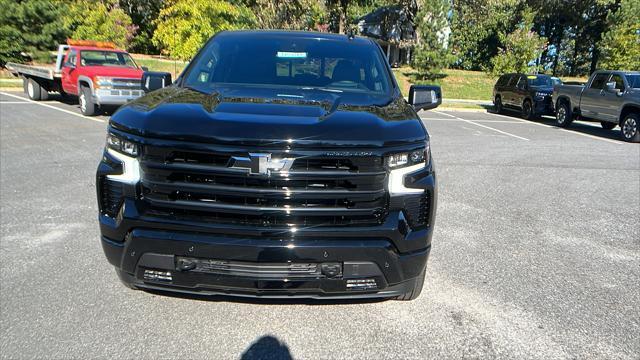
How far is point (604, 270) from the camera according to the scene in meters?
4.36

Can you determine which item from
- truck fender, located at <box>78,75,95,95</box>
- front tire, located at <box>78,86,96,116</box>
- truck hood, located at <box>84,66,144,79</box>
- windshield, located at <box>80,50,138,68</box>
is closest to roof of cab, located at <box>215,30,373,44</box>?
truck hood, located at <box>84,66,144,79</box>

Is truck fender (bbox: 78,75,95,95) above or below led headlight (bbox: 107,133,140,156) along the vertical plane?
below

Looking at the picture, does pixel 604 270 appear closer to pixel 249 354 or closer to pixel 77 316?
pixel 249 354

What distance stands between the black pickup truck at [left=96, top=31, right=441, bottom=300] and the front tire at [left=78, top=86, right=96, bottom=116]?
11.8m

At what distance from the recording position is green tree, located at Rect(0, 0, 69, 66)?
78.1ft

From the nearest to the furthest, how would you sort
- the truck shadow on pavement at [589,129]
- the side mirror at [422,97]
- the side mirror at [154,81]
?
1. the side mirror at [154,81]
2. the side mirror at [422,97]
3. the truck shadow on pavement at [589,129]

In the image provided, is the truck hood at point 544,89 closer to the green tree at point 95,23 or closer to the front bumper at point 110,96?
the front bumper at point 110,96

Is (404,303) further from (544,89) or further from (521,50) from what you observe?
(521,50)

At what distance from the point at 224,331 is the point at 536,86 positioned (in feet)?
63.0

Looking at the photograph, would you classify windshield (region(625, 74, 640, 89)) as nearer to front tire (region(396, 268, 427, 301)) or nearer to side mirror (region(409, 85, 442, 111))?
side mirror (region(409, 85, 442, 111))

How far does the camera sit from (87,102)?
13461 millimetres

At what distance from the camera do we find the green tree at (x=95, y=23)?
85.0 ft

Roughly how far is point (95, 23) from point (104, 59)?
45.4 ft

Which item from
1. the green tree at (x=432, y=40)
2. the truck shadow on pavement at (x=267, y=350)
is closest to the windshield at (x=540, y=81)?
the green tree at (x=432, y=40)
